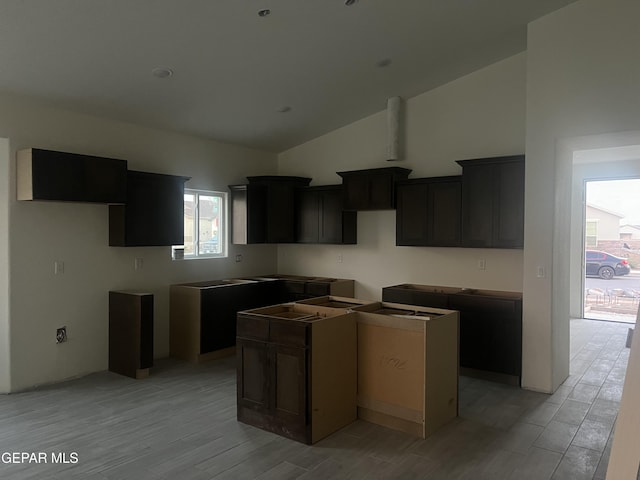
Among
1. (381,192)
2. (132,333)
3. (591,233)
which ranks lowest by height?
(132,333)

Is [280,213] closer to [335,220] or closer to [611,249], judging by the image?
[335,220]

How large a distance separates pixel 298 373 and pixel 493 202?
304cm

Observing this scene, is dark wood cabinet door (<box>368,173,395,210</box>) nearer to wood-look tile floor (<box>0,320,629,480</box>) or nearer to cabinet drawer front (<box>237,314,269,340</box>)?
wood-look tile floor (<box>0,320,629,480</box>)

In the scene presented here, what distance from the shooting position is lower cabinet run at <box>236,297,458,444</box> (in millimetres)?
3645

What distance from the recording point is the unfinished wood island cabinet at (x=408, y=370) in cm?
373

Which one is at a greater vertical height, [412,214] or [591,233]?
[412,214]

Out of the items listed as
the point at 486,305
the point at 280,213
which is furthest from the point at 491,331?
the point at 280,213

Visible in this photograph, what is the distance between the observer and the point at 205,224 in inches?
265

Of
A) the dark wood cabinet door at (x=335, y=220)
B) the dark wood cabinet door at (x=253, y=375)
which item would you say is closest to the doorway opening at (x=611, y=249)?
the dark wood cabinet door at (x=335, y=220)

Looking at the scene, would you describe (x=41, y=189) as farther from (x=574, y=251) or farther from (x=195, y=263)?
(x=574, y=251)

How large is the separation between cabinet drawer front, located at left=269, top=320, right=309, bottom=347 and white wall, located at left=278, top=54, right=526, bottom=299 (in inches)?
116

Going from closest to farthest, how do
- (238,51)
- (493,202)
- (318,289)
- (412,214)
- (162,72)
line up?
(238,51), (162,72), (493,202), (412,214), (318,289)

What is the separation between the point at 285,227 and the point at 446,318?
142 inches

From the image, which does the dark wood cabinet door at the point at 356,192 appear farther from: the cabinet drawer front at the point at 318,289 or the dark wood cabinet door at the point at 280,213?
the cabinet drawer front at the point at 318,289
